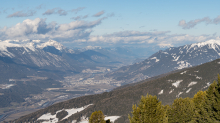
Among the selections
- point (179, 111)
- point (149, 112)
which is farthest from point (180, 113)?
point (149, 112)

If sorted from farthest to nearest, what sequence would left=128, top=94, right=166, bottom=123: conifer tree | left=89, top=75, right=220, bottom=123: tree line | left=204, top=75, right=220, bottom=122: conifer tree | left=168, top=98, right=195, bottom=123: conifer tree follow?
left=168, top=98, right=195, bottom=123: conifer tree < left=204, top=75, right=220, bottom=122: conifer tree < left=89, top=75, right=220, bottom=123: tree line < left=128, top=94, right=166, bottom=123: conifer tree

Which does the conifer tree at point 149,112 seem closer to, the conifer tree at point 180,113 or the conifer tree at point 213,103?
the conifer tree at point 213,103

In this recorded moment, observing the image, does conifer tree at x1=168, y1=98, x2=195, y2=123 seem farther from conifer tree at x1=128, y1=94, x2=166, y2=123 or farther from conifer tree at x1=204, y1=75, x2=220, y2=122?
conifer tree at x1=128, y1=94, x2=166, y2=123

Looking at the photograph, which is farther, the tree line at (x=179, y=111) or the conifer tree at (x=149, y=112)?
the tree line at (x=179, y=111)

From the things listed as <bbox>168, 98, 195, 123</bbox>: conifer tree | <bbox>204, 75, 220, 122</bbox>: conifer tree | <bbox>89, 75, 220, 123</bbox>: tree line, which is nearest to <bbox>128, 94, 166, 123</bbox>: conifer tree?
<bbox>89, 75, 220, 123</bbox>: tree line

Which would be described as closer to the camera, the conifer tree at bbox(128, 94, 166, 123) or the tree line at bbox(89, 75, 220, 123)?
the conifer tree at bbox(128, 94, 166, 123)

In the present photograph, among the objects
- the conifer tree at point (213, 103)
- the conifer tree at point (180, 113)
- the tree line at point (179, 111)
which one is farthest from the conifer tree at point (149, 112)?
the conifer tree at point (180, 113)

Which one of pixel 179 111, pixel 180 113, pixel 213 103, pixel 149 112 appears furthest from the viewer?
pixel 179 111

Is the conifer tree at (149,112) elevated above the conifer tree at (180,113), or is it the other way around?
the conifer tree at (149,112)

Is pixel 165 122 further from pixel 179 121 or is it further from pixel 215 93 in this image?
pixel 179 121

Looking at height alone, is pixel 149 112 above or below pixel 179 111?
above

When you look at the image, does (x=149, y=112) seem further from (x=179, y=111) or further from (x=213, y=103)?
(x=179, y=111)

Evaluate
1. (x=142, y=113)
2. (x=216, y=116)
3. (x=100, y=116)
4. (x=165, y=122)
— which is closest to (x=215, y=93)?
(x=216, y=116)

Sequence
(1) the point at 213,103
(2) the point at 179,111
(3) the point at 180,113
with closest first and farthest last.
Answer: (1) the point at 213,103, (3) the point at 180,113, (2) the point at 179,111
